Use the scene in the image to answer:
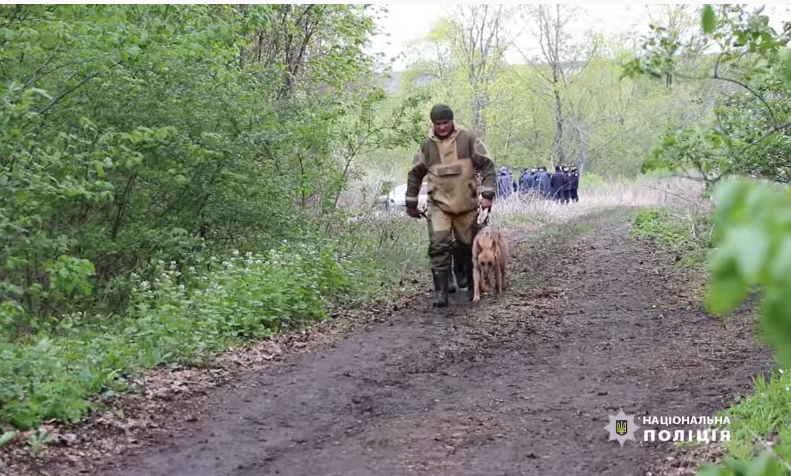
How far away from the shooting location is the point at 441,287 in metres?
10.8

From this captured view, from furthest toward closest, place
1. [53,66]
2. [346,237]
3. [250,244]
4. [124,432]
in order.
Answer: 1. [346,237]
2. [250,244]
3. [53,66]
4. [124,432]

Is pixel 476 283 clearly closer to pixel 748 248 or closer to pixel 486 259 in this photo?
pixel 486 259

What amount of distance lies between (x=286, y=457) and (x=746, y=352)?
430 centimetres

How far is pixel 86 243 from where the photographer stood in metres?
10.2

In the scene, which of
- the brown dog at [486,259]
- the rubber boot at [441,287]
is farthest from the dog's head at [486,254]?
the rubber boot at [441,287]

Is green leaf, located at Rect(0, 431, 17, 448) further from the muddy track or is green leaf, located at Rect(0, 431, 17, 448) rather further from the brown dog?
the brown dog

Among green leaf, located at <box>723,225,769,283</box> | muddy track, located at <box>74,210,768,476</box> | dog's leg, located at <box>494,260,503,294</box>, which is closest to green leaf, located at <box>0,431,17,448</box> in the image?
muddy track, located at <box>74,210,768,476</box>

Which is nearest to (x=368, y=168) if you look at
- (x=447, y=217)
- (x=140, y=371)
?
(x=447, y=217)

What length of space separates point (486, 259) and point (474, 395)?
437 centimetres

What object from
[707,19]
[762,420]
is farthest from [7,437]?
[707,19]

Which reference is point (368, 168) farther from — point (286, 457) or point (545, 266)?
point (286, 457)

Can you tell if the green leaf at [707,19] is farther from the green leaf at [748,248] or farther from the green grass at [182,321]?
the green grass at [182,321]

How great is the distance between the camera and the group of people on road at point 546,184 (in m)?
31.9

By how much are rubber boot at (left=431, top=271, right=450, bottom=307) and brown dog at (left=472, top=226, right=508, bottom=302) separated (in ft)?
1.27
